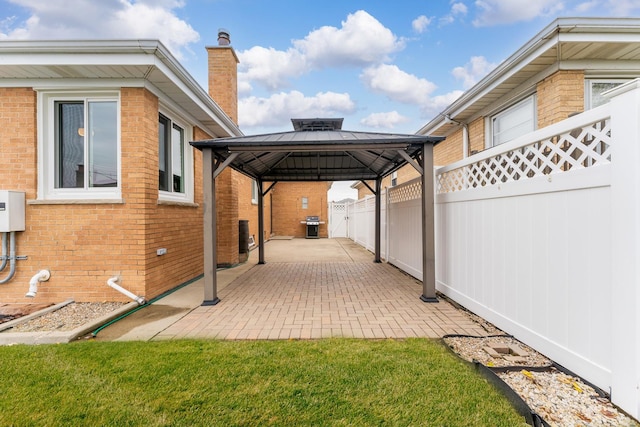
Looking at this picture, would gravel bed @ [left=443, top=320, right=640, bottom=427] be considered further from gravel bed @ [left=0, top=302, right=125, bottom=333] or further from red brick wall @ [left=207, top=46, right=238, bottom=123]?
red brick wall @ [left=207, top=46, right=238, bottom=123]

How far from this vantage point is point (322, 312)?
428 cm

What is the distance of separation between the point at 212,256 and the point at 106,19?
678 cm

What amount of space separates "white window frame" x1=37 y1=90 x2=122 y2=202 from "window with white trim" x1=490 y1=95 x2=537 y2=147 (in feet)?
23.1

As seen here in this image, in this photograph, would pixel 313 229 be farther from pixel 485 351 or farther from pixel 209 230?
pixel 485 351

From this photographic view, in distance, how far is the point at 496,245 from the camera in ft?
11.6

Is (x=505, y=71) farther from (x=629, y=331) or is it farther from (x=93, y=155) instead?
(x=93, y=155)

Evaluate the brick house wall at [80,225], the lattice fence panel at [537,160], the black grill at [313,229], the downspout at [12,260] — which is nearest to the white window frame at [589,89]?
the lattice fence panel at [537,160]

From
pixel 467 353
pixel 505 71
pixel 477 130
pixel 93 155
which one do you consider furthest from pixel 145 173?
pixel 477 130

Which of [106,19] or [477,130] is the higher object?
[106,19]

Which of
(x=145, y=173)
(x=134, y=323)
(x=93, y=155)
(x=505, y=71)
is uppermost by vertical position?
(x=505, y=71)

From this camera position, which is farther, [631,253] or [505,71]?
[505,71]

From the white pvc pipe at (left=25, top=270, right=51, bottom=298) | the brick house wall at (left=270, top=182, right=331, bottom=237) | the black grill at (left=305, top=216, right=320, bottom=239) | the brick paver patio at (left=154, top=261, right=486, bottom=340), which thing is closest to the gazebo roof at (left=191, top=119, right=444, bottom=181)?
the brick paver patio at (left=154, top=261, right=486, bottom=340)

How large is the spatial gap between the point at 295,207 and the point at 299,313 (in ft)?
49.8

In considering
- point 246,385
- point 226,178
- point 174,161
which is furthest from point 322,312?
point 226,178
